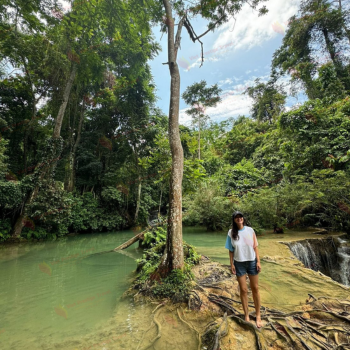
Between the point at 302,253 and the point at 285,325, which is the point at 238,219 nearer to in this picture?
the point at 285,325

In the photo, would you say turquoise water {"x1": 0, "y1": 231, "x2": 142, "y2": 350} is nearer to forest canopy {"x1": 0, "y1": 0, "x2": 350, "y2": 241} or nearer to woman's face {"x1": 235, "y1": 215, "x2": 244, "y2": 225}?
woman's face {"x1": 235, "y1": 215, "x2": 244, "y2": 225}

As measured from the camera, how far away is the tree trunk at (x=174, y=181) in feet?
14.6

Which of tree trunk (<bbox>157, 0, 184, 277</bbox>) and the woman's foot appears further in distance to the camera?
tree trunk (<bbox>157, 0, 184, 277</bbox>)

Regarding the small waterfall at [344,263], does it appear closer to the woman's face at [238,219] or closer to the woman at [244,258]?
the woman at [244,258]

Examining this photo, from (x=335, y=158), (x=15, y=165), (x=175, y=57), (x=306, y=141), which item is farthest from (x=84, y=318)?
(x=15, y=165)

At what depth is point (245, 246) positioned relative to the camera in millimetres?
2969

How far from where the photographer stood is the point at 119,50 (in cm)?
1556

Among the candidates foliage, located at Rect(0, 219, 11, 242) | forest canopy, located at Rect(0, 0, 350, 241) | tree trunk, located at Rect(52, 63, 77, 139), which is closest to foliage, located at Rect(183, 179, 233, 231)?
forest canopy, located at Rect(0, 0, 350, 241)

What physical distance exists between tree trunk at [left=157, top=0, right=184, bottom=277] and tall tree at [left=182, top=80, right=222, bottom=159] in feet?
53.9

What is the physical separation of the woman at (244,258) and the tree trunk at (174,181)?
1.67 meters

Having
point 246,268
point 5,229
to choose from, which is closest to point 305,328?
point 246,268

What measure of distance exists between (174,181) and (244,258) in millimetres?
2395

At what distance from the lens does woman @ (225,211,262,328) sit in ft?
9.55

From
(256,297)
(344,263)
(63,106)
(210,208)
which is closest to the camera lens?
(256,297)
